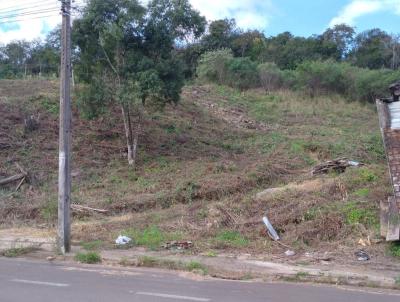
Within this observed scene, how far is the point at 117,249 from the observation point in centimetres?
1252

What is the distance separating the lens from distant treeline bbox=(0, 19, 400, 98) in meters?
46.2

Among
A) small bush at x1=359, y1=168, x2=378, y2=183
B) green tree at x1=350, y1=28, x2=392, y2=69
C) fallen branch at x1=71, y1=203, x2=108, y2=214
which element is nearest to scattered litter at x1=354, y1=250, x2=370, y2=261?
small bush at x1=359, y1=168, x2=378, y2=183

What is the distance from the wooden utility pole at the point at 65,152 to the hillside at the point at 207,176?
128 centimetres

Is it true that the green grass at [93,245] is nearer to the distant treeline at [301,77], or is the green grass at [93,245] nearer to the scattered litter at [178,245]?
the scattered litter at [178,245]

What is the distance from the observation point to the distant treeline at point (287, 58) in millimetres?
46250

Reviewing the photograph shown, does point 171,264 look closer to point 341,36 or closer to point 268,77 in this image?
point 268,77

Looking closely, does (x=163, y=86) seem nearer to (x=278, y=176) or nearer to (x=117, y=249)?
(x=278, y=176)

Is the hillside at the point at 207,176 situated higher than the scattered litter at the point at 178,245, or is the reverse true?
the hillside at the point at 207,176

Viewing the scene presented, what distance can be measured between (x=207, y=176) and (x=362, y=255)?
9871 mm

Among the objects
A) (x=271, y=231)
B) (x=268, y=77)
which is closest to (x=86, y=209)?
(x=271, y=231)

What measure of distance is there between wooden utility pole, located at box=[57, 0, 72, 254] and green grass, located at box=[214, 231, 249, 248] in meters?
3.33

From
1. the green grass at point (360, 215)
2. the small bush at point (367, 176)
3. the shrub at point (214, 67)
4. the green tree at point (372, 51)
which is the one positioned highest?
the green tree at point (372, 51)

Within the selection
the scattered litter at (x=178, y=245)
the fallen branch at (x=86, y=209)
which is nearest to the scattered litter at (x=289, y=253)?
the scattered litter at (x=178, y=245)

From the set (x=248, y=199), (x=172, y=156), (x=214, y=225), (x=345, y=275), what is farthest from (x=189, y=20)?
(x=345, y=275)
